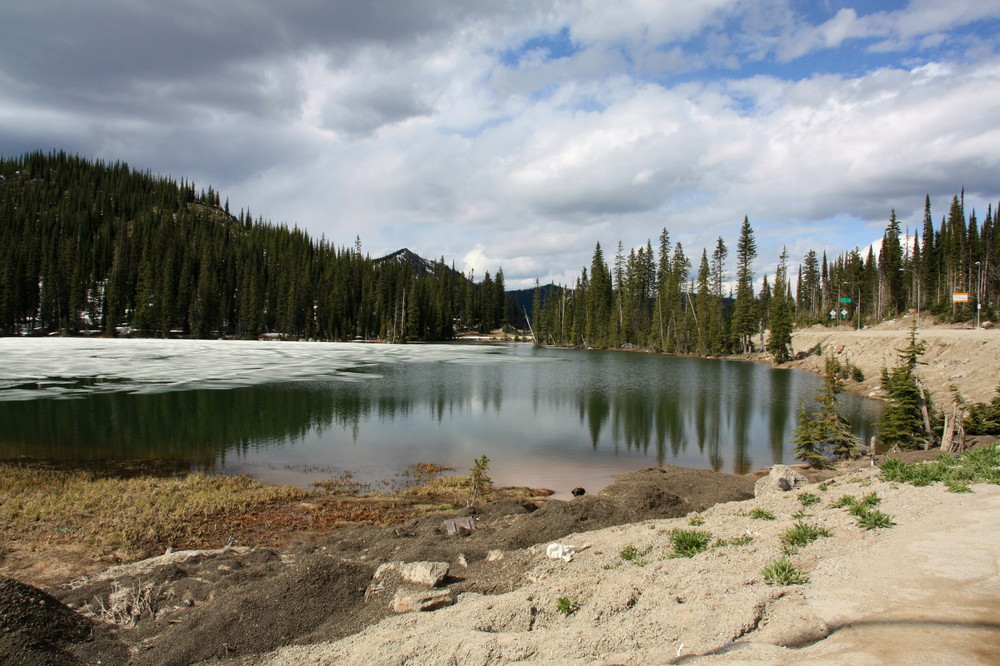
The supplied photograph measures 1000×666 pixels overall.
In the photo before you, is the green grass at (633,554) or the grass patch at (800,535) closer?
the grass patch at (800,535)

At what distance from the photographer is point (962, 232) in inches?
3420

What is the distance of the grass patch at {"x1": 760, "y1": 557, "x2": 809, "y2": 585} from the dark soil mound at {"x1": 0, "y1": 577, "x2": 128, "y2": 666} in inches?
305

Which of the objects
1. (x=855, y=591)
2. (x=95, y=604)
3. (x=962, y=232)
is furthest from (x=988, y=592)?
(x=962, y=232)

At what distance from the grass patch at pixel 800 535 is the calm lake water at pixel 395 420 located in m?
10.2

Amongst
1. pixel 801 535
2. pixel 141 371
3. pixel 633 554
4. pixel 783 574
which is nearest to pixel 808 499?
pixel 801 535

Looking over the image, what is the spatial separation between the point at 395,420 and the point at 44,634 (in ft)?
74.6

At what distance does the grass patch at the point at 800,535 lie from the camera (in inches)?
313

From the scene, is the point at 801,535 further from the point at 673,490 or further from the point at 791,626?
the point at 673,490

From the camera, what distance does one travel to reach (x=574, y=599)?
23.1 ft

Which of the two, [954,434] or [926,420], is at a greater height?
[954,434]

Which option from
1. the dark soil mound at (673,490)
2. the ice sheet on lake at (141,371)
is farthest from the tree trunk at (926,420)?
the ice sheet on lake at (141,371)

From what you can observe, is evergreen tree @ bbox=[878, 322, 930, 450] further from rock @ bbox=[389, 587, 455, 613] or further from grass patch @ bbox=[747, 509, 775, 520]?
rock @ bbox=[389, 587, 455, 613]

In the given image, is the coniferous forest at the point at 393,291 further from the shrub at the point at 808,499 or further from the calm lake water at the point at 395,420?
the shrub at the point at 808,499

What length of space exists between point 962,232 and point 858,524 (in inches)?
4155
